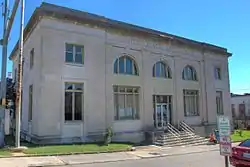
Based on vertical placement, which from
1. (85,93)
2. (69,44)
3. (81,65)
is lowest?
(85,93)

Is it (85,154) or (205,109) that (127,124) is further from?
(205,109)

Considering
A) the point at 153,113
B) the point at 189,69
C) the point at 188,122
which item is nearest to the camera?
the point at 153,113

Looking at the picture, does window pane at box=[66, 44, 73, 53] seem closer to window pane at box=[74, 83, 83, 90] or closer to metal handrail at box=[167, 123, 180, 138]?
window pane at box=[74, 83, 83, 90]

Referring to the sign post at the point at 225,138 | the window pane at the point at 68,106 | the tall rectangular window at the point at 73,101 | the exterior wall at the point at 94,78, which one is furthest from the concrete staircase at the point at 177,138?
the sign post at the point at 225,138

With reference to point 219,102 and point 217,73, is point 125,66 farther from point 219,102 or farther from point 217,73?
point 219,102

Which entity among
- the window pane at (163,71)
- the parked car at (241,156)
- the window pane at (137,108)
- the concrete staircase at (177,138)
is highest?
the window pane at (163,71)

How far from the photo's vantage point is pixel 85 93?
2158cm

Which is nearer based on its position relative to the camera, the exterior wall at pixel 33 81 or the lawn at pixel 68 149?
the lawn at pixel 68 149

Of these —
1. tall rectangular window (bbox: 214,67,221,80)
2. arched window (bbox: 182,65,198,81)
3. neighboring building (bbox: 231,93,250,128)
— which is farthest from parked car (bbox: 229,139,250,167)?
neighboring building (bbox: 231,93,250,128)

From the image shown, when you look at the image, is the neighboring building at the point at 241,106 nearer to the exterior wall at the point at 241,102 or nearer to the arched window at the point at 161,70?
the exterior wall at the point at 241,102

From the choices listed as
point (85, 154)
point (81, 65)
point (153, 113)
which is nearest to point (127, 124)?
point (153, 113)

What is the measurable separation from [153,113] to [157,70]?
4.19 metres

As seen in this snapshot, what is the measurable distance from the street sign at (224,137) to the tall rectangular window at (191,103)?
2120 centimetres

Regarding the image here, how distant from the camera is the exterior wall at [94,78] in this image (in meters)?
20.1
